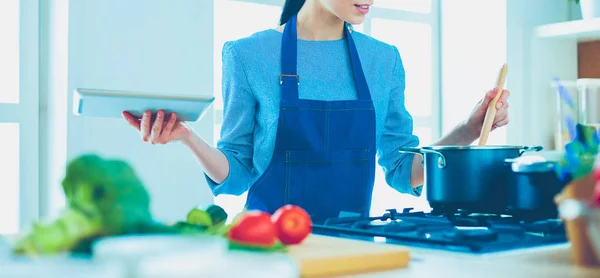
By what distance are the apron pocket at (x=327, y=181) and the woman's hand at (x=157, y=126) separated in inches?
16.7

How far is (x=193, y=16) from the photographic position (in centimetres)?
273

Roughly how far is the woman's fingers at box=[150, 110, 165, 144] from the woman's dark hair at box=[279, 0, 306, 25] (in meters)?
0.80

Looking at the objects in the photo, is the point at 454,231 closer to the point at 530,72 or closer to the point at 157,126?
the point at 157,126

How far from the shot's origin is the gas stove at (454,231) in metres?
1.16

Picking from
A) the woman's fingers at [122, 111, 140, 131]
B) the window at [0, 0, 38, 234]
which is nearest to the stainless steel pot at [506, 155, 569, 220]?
the woman's fingers at [122, 111, 140, 131]

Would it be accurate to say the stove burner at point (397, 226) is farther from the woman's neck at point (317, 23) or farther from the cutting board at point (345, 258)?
the woman's neck at point (317, 23)

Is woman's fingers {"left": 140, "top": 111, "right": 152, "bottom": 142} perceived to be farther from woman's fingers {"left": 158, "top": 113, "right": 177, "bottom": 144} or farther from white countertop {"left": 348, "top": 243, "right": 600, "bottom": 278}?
white countertop {"left": 348, "top": 243, "right": 600, "bottom": 278}

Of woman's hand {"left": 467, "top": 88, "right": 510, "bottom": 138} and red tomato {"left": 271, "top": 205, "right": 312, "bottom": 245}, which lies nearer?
red tomato {"left": 271, "top": 205, "right": 312, "bottom": 245}

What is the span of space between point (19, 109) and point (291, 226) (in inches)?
68.2

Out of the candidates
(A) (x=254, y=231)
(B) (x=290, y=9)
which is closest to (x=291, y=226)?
(A) (x=254, y=231)

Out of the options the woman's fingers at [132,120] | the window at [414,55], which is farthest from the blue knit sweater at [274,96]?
the window at [414,55]

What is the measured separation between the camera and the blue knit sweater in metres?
2.10

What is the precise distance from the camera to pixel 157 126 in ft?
5.40

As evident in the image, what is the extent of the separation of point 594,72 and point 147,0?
219 centimetres
